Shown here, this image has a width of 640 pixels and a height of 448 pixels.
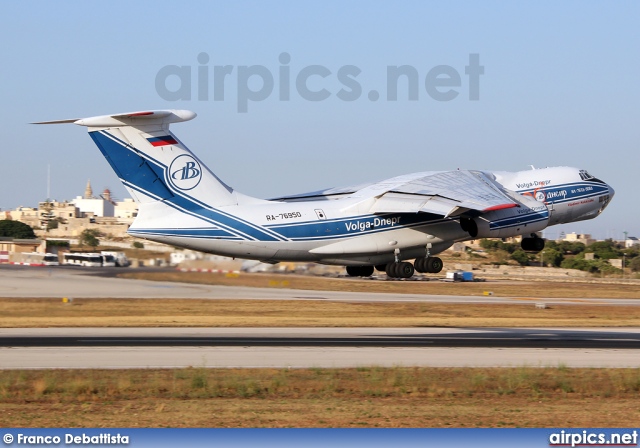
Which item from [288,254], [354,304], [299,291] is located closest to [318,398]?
[288,254]

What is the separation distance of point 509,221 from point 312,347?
690 cm

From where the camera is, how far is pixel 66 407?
1706 centimetres

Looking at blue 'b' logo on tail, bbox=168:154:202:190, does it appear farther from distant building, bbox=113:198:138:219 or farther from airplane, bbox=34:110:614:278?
distant building, bbox=113:198:138:219

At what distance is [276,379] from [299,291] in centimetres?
2963

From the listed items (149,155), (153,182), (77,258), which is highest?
(149,155)

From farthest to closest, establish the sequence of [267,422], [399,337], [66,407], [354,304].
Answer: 1. [354,304]
2. [399,337]
3. [66,407]
4. [267,422]

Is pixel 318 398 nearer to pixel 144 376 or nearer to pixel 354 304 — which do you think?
pixel 144 376

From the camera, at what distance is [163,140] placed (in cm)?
2289

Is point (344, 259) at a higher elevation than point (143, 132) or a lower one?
lower

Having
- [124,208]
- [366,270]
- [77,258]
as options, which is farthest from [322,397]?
[124,208]

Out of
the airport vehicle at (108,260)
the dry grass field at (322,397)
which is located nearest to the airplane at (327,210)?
the dry grass field at (322,397)

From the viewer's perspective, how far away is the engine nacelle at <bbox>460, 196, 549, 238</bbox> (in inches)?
994

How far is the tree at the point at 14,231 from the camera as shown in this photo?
213 ft

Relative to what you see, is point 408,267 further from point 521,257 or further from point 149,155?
point 521,257
